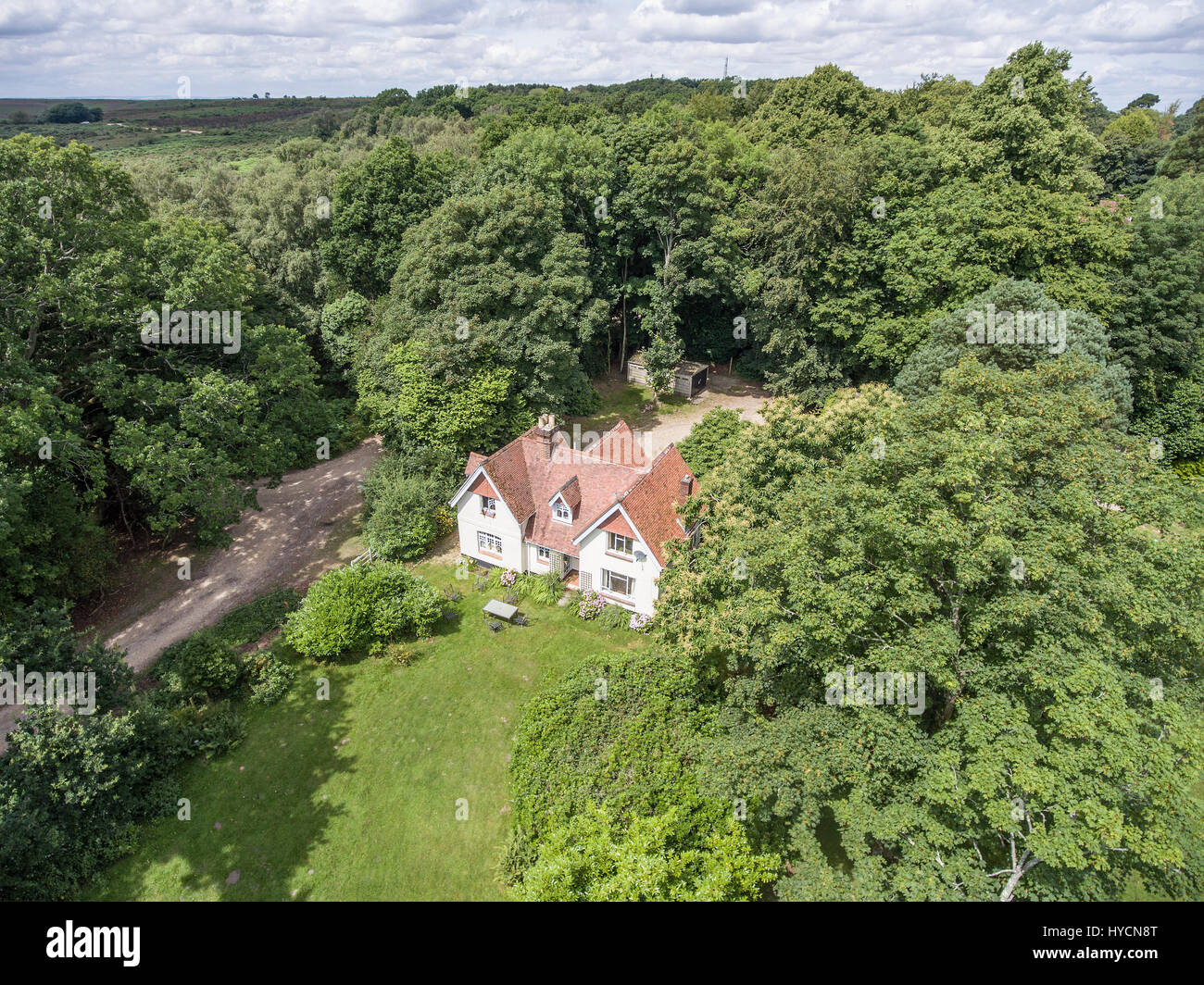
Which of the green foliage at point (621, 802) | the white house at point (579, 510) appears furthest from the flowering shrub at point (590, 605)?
the green foliage at point (621, 802)

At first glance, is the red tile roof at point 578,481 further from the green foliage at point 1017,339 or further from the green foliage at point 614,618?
the green foliage at point 1017,339

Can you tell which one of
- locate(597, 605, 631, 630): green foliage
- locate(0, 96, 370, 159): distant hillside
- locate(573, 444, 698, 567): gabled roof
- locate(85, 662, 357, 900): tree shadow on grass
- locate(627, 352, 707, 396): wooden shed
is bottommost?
locate(85, 662, 357, 900): tree shadow on grass

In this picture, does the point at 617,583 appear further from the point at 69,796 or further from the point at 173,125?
the point at 173,125

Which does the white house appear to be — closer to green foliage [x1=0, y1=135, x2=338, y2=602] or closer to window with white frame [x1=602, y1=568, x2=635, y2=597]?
window with white frame [x1=602, y1=568, x2=635, y2=597]

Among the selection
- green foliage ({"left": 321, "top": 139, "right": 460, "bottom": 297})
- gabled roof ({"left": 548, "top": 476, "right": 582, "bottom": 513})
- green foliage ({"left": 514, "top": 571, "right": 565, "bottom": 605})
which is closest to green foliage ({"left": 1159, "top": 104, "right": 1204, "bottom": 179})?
green foliage ({"left": 321, "top": 139, "right": 460, "bottom": 297})
